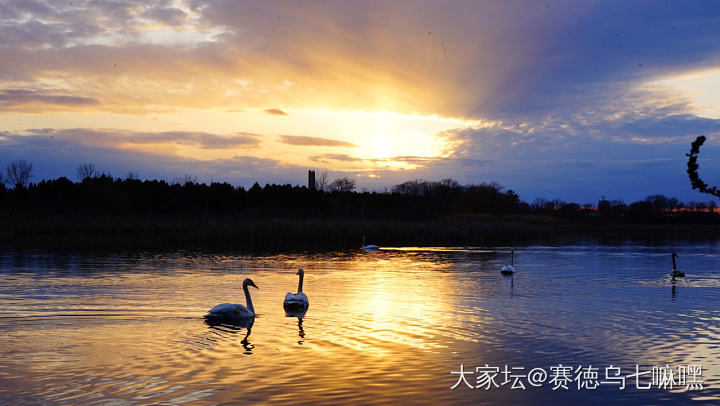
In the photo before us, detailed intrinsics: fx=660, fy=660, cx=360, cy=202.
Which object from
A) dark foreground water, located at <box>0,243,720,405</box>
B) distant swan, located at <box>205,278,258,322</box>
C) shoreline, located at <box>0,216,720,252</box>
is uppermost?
shoreline, located at <box>0,216,720,252</box>

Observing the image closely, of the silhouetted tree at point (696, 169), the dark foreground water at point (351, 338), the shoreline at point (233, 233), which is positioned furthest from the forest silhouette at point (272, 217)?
the silhouetted tree at point (696, 169)

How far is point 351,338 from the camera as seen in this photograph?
41.7 ft

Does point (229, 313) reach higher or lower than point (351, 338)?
higher

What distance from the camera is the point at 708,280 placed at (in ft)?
79.9

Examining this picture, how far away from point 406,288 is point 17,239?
30.8 m

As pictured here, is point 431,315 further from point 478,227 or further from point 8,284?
point 478,227

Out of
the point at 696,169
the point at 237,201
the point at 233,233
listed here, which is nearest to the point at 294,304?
the point at 696,169

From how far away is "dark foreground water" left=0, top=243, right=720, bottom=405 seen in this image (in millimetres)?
9109

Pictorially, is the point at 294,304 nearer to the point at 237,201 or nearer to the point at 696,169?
the point at 696,169

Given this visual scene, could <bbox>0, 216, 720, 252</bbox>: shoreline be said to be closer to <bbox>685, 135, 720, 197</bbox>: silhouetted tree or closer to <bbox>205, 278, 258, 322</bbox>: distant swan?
<bbox>205, 278, 258, 322</bbox>: distant swan

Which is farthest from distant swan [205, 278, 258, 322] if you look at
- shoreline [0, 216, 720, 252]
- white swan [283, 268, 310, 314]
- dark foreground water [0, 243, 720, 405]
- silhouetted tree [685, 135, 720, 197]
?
shoreline [0, 216, 720, 252]

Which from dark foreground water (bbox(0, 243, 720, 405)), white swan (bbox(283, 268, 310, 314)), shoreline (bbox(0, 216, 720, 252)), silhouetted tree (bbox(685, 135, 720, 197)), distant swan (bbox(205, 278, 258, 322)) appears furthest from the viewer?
shoreline (bbox(0, 216, 720, 252))

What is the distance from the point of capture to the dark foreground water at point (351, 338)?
9109 millimetres

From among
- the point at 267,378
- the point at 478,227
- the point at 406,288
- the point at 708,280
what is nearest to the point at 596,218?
the point at 478,227
